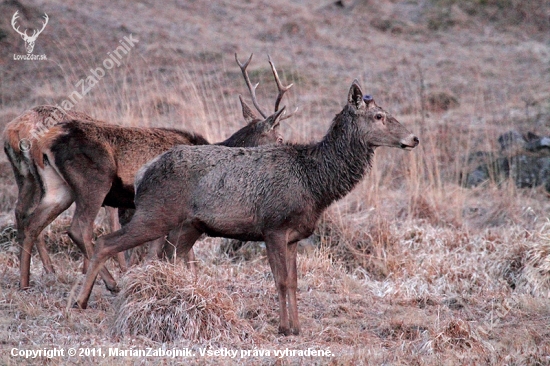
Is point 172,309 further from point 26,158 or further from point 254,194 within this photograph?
point 26,158

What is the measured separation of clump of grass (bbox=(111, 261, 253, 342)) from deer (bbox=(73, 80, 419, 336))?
510 mm

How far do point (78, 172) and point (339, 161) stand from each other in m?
2.80

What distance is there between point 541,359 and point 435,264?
149 inches

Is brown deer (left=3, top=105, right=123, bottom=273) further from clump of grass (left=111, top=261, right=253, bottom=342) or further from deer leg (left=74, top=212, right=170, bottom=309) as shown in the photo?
clump of grass (left=111, top=261, right=253, bottom=342)

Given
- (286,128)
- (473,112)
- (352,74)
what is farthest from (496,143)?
(352,74)

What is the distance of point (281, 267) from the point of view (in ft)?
25.4

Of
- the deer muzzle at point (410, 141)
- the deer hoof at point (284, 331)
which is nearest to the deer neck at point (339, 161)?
the deer muzzle at point (410, 141)

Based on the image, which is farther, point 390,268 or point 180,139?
point 390,268

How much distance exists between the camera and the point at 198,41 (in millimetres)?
23016

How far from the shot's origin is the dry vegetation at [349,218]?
23.9 feet

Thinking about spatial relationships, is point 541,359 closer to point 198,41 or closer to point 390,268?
point 390,268

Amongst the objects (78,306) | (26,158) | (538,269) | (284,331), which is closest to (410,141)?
(284,331)

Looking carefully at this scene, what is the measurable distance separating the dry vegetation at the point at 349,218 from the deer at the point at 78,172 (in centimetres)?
57

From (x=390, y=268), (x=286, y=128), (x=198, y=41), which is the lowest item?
(x=390, y=268)
